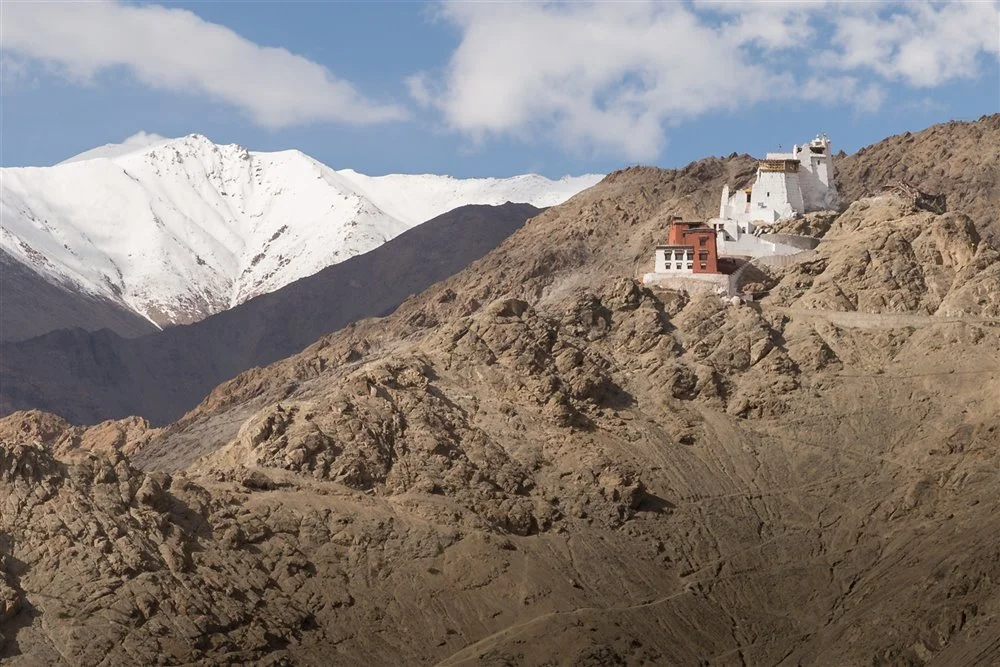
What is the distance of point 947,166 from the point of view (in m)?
138

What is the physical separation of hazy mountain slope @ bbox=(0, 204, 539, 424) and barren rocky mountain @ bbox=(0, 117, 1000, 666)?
63164 millimetres

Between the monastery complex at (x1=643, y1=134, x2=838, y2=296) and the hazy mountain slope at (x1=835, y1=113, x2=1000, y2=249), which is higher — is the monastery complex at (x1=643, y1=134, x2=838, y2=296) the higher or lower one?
the lower one

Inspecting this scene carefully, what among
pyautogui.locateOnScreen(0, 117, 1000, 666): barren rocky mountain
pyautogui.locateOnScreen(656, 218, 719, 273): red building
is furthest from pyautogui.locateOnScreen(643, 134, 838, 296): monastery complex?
pyautogui.locateOnScreen(0, 117, 1000, 666): barren rocky mountain

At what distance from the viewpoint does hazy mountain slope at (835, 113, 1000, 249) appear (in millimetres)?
132125

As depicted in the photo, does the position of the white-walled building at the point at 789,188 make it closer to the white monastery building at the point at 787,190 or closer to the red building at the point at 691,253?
the white monastery building at the point at 787,190

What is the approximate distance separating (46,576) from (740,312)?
127 ft

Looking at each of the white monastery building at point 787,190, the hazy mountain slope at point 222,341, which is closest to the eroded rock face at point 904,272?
the white monastery building at point 787,190

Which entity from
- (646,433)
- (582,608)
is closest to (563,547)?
(582,608)

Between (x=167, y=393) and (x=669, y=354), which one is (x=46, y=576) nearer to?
(x=669, y=354)

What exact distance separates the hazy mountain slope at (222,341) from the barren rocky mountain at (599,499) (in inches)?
2487

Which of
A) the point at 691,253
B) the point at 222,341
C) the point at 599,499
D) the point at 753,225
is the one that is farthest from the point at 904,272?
the point at 222,341

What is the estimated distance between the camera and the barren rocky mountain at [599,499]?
73812 millimetres

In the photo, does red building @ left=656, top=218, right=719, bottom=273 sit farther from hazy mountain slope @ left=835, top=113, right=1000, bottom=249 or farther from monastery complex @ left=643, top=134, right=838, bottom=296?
hazy mountain slope @ left=835, top=113, right=1000, bottom=249

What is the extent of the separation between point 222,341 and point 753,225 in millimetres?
83808
